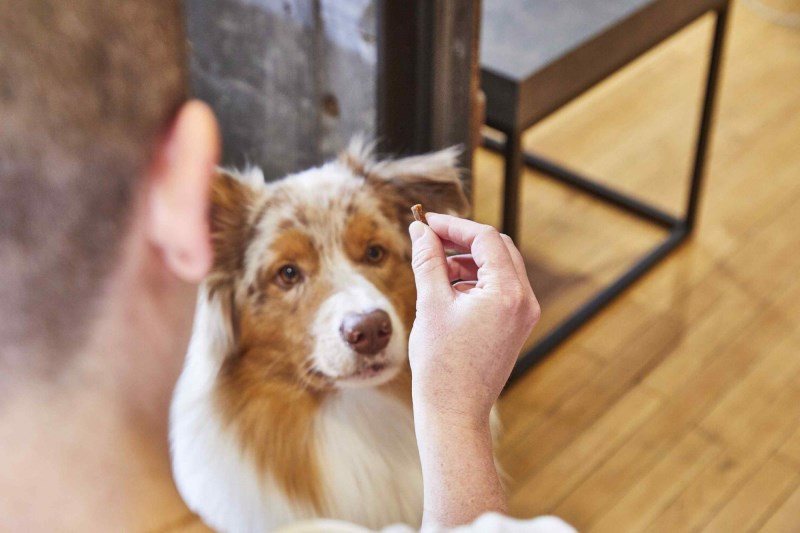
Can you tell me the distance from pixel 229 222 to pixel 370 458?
354mm

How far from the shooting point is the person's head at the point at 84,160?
2.55 ft

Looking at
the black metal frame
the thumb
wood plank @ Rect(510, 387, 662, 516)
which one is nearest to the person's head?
the thumb

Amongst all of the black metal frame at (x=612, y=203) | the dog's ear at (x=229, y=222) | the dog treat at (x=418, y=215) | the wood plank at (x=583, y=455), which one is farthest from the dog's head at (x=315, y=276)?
the wood plank at (x=583, y=455)

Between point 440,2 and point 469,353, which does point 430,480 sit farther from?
point 440,2

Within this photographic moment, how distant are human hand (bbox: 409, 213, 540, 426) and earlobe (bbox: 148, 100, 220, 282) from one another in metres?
0.24

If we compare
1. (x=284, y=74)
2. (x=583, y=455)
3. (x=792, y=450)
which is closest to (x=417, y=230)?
(x=284, y=74)

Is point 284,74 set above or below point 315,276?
above

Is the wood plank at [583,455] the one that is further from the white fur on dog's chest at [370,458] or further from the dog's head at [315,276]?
the dog's head at [315,276]

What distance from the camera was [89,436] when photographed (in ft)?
2.96

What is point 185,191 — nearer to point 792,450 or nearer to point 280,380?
point 280,380

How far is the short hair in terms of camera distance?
77 cm

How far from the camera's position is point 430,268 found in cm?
90

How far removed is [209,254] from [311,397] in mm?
232

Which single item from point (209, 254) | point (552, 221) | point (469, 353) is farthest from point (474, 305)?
point (552, 221)
